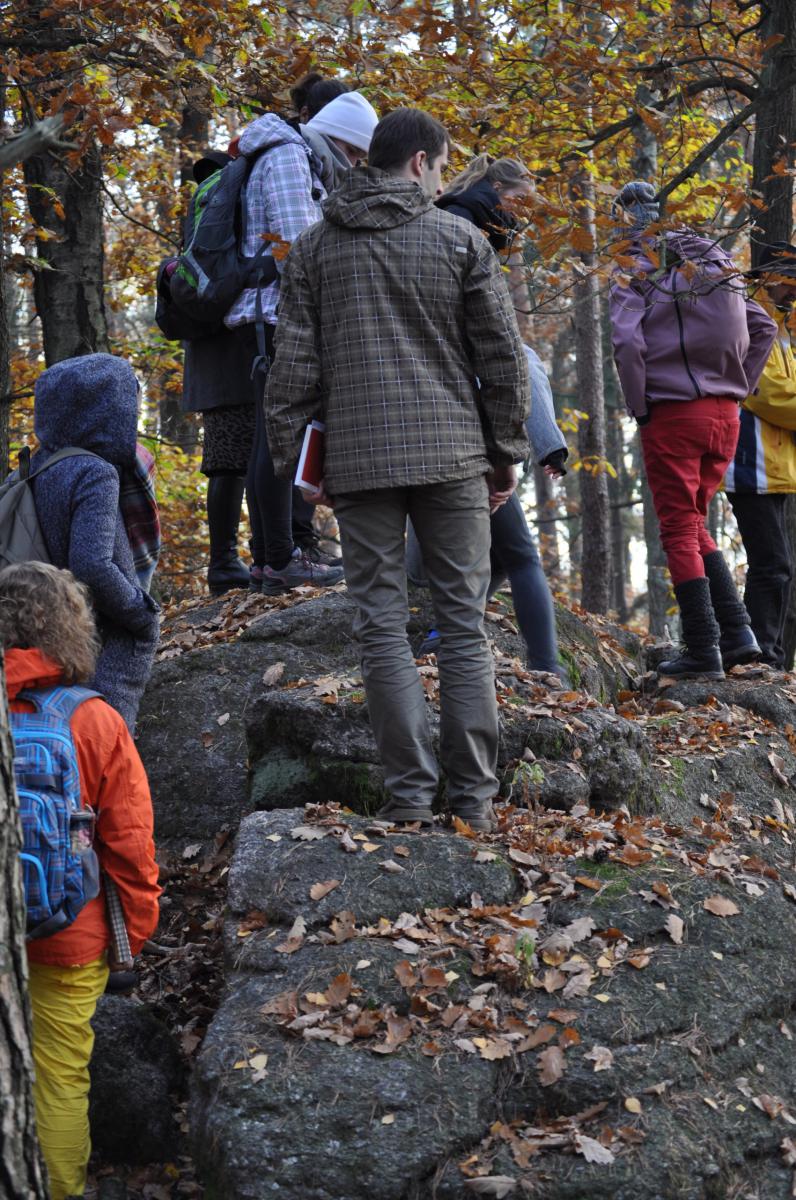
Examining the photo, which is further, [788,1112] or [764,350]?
[764,350]

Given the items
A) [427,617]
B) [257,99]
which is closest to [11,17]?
[257,99]

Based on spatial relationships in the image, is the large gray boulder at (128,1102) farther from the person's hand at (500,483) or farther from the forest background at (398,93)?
the forest background at (398,93)

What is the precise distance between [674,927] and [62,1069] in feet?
6.66

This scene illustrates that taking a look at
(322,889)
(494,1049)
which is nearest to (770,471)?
(322,889)

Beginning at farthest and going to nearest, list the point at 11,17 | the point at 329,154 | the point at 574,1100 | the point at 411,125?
the point at 11,17 < the point at 329,154 < the point at 411,125 < the point at 574,1100

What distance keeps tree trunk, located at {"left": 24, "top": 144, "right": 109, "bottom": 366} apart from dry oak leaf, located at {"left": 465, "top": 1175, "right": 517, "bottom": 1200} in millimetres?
6996

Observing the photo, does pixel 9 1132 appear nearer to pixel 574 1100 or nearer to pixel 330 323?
pixel 574 1100


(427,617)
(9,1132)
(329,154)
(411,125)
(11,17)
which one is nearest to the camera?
(9,1132)

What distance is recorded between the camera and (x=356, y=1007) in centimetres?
362

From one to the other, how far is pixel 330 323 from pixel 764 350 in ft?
11.8

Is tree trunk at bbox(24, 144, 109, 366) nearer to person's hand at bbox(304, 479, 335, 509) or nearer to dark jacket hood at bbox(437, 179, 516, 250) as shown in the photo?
dark jacket hood at bbox(437, 179, 516, 250)

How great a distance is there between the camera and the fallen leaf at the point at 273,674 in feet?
20.6

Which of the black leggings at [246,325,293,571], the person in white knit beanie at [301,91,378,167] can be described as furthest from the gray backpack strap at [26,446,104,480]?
the person in white knit beanie at [301,91,378,167]

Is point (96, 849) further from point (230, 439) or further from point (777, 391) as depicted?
point (777, 391)
